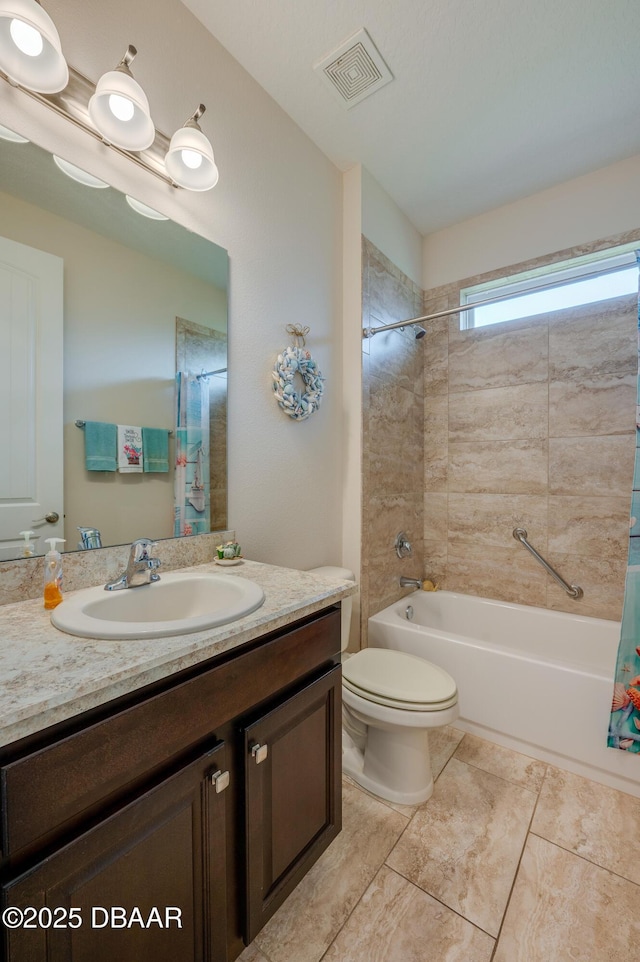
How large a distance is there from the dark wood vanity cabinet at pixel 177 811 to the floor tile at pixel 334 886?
0.14m

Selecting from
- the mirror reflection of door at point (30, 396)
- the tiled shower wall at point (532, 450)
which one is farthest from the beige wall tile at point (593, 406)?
the mirror reflection of door at point (30, 396)

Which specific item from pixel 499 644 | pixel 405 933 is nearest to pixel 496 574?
pixel 499 644

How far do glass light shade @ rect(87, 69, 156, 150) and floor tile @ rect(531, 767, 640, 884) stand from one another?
2.47m

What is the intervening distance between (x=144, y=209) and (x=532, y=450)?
2127 millimetres

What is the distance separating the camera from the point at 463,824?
1.33 meters

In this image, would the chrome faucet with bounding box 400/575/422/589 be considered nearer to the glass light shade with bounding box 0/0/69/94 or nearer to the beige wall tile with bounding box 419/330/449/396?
the beige wall tile with bounding box 419/330/449/396

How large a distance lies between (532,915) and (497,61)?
2.82 meters

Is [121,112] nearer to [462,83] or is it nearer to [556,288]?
[462,83]

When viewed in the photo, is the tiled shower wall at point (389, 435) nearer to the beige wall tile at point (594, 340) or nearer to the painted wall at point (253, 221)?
the painted wall at point (253, 221)

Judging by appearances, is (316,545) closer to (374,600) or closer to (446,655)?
(374,600)

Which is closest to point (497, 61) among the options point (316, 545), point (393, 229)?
point (393, 229)

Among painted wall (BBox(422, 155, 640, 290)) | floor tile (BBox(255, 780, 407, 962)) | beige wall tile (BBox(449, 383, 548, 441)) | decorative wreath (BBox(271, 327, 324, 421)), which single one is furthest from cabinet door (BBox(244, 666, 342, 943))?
painted wall (BBox(422, 155, 640, 290))

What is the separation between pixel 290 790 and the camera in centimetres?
→ 96

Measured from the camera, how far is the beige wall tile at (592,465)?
1.98 m
